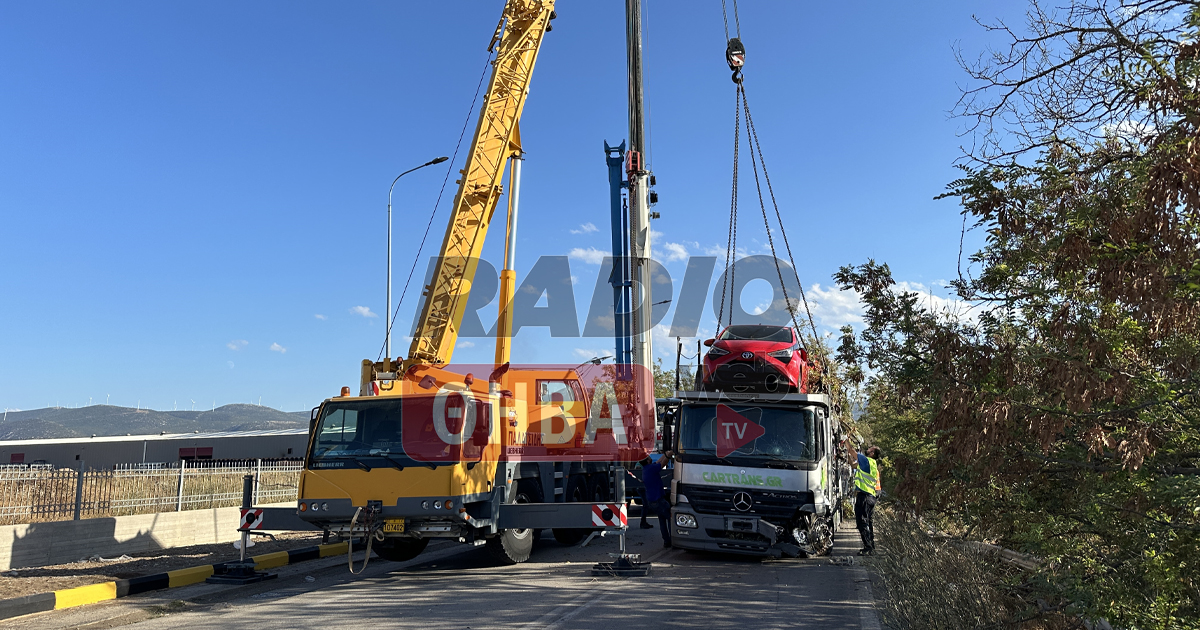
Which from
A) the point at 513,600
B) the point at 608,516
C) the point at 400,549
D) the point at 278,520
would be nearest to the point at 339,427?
the point at 278,520

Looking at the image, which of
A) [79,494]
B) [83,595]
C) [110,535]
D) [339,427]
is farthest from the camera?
[110,535]

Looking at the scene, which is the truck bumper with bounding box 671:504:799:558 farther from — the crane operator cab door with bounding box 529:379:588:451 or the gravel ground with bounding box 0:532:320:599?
the gravel ground with bounding box 0:532:320:599

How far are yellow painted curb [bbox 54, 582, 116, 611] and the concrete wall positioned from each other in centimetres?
250

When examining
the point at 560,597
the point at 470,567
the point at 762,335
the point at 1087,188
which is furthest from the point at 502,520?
the point at 1087,188

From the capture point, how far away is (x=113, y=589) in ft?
30.1

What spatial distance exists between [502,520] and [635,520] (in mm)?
10295

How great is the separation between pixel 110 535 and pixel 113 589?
351 cm

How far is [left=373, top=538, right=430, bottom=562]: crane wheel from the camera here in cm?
1142

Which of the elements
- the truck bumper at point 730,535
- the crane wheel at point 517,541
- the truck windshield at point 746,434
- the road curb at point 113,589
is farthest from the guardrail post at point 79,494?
the truck windshield at point 746,434

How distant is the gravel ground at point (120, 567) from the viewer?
9289 mm

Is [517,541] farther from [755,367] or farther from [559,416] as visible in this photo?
[755,367]

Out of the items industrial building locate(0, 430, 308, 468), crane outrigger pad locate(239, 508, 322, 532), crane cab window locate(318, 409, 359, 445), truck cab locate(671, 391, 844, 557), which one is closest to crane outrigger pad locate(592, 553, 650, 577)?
truck cab locate(671, 391, 844, 557)

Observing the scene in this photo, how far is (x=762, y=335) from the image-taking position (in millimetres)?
12234

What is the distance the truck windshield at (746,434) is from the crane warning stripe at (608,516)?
1.63m
